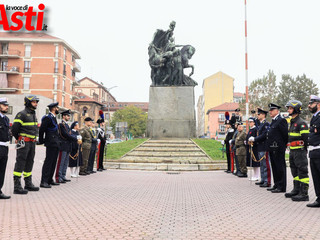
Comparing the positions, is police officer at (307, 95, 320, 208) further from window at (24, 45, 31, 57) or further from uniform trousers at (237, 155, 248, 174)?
window at (24, 45, 31, 57)


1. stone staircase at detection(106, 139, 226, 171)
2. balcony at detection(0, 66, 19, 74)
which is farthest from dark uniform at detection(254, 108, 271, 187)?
balcony at detection(0, 66, 19, 74)

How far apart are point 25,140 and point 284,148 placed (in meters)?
6.67

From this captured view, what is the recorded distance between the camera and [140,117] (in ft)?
259

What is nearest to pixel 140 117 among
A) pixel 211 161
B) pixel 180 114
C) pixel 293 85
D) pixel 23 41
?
pixel 23 41

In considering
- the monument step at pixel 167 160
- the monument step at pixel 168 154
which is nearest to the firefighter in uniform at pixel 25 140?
the monument step at pixel 167 160

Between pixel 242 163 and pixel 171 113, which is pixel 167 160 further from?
pixel 171 113

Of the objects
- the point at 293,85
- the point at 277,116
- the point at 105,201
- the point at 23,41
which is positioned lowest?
the point at 105,201

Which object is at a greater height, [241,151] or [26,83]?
[26,83]

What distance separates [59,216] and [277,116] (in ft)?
19.8

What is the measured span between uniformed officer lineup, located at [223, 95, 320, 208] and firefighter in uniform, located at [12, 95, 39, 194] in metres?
6.19

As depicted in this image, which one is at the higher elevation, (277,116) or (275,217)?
(277,116)

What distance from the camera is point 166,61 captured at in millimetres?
21719

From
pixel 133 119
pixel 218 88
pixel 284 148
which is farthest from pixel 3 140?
pixel 218 88

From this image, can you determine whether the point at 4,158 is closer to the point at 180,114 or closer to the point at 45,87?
the point at 180,114
